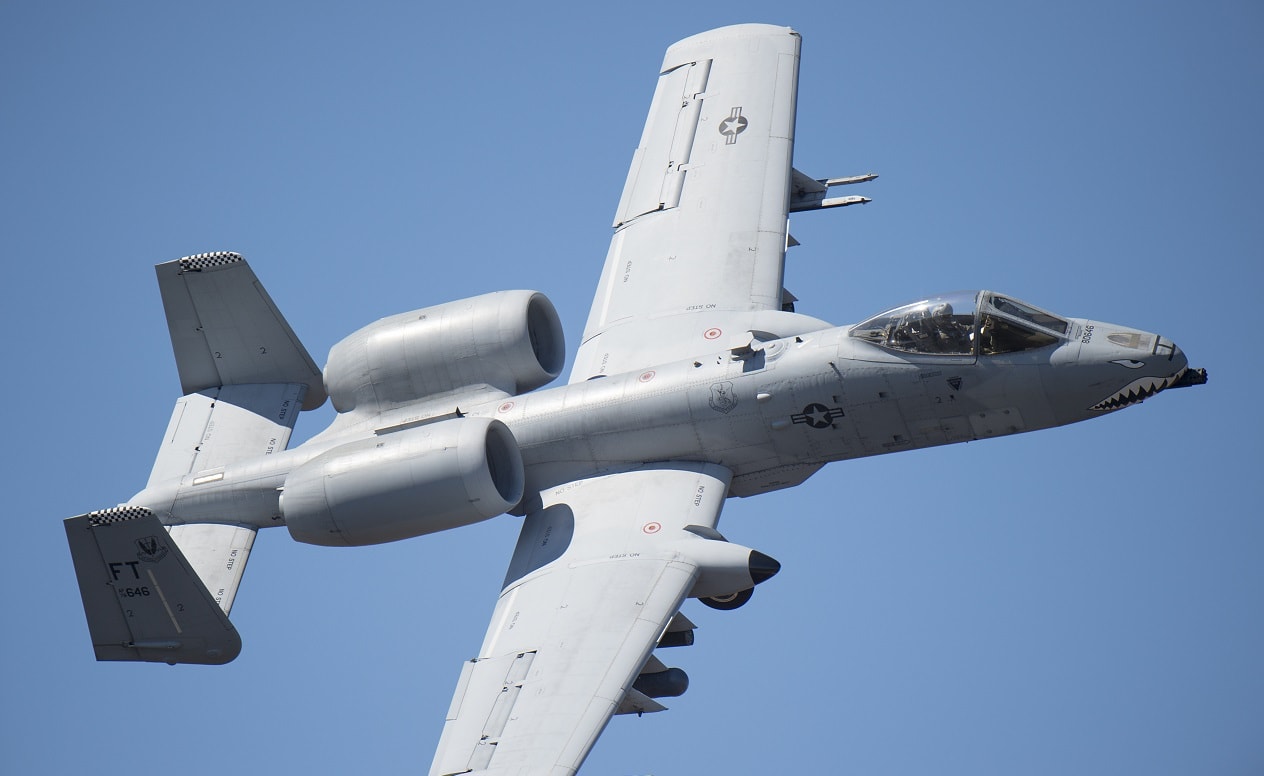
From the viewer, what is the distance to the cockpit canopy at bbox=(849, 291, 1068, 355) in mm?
25641

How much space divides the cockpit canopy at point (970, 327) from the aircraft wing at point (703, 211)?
2.53 meters

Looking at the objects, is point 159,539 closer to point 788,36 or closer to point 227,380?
point 227,380

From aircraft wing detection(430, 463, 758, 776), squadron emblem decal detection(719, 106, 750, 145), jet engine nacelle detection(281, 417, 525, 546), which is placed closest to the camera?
aircraft wing detection(430, 463, 758, 776)

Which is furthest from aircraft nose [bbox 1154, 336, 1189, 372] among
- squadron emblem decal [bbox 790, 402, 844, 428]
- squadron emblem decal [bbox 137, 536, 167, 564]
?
squadron emblem decal [bbox 137, 536, 167, 564]

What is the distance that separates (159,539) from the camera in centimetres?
2591

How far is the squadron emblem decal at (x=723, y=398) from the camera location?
26.9 meters

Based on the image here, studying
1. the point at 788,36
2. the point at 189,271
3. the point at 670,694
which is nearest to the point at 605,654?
the point at 670,694

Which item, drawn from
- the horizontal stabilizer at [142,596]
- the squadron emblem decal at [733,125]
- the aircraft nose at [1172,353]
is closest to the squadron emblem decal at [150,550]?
the horizontal stabilizer at [142,596]

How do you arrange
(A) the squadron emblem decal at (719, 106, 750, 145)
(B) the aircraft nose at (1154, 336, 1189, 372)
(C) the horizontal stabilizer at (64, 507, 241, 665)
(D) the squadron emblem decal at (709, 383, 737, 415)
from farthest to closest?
(A) the squadron emblem decal at (719, 106, 750, 145), (D) the squadron emblem decal at (709, 383, 737, 415), (C) the horizontal stabilizer at (64, 507, 241, 665), (B) the aircraft nose at (1154, 336, 1189, 372)

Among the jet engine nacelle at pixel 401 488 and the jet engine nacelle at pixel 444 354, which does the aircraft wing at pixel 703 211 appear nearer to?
the jet engine nacelle at pixel 444 354

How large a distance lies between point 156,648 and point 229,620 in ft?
3.93

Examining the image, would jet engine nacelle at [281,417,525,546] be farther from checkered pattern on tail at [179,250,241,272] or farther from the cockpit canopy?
the cockpit canopy

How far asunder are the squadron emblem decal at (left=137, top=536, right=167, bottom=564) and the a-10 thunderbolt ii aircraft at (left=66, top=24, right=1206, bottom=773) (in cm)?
4

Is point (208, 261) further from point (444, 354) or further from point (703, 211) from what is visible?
point (703, 211)
